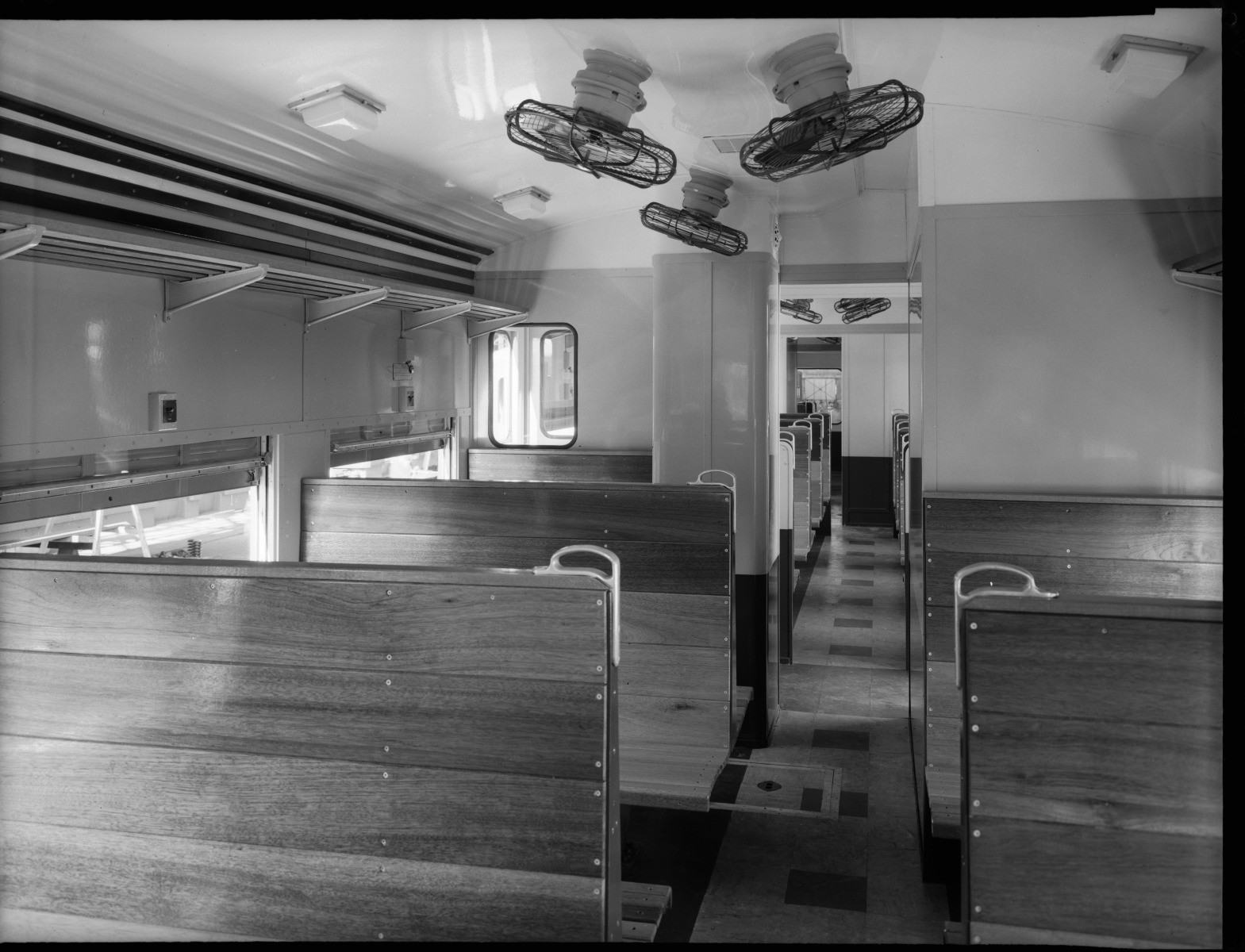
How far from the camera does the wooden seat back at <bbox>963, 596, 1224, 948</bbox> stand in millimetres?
2203

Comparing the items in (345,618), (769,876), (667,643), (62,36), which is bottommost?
(769,876)

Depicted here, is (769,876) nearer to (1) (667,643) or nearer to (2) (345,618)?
(1) (667,643)

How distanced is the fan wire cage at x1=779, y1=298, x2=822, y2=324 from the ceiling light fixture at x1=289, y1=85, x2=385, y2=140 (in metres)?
6.31

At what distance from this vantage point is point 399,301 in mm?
5449

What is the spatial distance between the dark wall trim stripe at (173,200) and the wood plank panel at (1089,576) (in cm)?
311

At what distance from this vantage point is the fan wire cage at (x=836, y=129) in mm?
2877

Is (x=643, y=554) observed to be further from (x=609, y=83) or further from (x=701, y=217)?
(x=609, y=83)

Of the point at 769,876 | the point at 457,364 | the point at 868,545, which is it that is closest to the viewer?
the point at 769,876

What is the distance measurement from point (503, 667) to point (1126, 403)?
127 inches

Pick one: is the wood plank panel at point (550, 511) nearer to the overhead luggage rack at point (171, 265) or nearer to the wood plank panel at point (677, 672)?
the wood plank panel at point (677, 672)

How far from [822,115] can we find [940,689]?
8.10 ft

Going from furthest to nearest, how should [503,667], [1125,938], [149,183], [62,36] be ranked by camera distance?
[149,183] < [62,36] < [503,667] < [1125,938]

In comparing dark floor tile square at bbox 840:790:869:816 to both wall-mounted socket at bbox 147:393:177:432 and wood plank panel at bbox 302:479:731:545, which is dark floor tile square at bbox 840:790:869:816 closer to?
wood plank panel at bbox 302:479:731:545

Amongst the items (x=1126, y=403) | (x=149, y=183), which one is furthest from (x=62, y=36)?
(x=1126, y=403)
